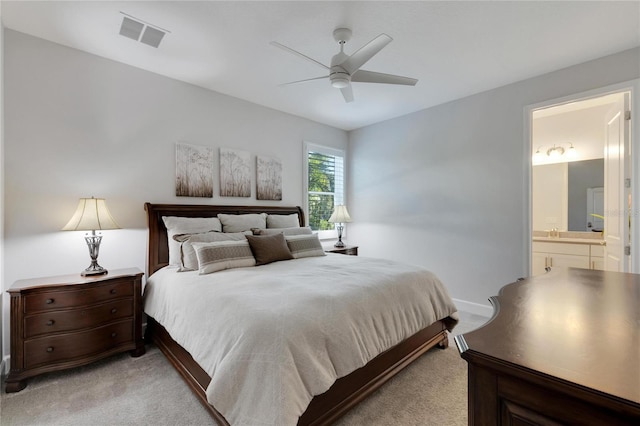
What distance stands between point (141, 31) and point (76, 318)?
241 cm

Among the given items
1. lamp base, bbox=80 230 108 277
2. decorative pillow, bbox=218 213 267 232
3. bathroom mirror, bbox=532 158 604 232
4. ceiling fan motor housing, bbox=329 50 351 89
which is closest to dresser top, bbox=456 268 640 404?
ceiling fan motor housing, bbox=329 50 351 89

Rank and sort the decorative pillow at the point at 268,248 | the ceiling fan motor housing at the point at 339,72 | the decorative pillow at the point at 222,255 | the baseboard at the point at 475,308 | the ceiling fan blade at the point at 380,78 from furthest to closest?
1. the baseboard at the point at 475,308
2. the decorative pillow at the point at 268,248
3. the decorative pillow at the point at 222,255
4. the ceiling fan blade at the point at 380,78
5. the ceiling fan motor housing at the point at 339,72

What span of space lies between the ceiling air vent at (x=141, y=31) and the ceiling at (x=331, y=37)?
0.05m

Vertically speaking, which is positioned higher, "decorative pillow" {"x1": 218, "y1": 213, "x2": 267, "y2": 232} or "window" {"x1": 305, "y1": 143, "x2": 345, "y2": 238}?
"window" {"x1": 305, "y1": 143, "x2": 345, "y2": 238}

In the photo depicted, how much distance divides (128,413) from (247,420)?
107 centimetres

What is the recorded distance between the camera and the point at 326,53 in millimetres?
2703

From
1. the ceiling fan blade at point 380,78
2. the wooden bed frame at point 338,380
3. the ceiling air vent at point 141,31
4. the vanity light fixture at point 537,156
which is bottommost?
the wooden bed frame at point 338,380

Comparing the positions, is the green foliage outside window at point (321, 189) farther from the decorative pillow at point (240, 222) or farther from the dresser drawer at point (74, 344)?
the dresser drawer at point (74, 344)

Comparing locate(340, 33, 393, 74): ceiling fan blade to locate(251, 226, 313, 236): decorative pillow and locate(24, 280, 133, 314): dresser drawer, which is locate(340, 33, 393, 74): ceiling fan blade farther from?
locate(24, 280, 133, 314): dresser drawer

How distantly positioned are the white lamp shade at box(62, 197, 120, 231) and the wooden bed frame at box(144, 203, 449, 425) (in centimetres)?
46

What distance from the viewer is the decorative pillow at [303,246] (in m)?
3.18

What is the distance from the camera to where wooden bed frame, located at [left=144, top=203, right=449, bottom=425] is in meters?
1.65

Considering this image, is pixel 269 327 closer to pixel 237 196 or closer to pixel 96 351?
pixel 96 351

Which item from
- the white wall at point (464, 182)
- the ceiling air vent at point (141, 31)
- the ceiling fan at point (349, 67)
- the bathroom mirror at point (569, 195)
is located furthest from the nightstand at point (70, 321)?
the bathroom mirror at point (569, 195)
